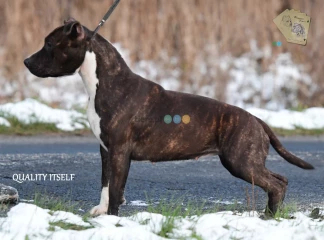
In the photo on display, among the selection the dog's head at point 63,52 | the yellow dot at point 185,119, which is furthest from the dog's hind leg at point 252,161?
the dog's head at point 63,52

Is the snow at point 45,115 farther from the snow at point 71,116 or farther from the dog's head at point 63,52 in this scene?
the dog's head at point 63,52

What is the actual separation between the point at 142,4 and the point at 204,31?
122 centimetres

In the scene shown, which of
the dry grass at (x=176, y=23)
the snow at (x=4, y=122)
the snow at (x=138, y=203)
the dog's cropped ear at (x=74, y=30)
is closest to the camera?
the dog's cropped ear at (x=74, y=30)

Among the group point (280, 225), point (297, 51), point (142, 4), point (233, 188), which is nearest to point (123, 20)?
point (142, 4)

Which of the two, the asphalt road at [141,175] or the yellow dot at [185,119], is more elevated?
the yellow dot at [185,119]

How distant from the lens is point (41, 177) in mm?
7887

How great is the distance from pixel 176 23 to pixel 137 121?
900cm

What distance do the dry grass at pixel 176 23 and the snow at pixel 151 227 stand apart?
9039mm

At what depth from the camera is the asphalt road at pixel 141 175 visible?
281 inches

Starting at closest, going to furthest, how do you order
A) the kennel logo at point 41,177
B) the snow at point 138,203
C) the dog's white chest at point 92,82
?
the dog's white chest at point 92,82 → the snow at point 138,203 → the kennel logo at point 41,177

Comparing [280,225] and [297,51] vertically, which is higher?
[297,51]

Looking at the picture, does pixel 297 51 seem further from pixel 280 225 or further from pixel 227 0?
pixel 280 225

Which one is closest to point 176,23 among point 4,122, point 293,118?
point 293,118

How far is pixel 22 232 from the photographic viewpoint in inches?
182
